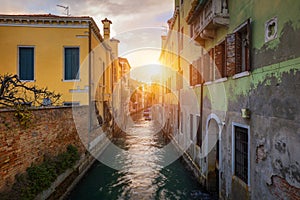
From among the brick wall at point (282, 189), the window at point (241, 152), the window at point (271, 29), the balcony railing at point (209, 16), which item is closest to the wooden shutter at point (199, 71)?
the balcony railing at point (209, 16)

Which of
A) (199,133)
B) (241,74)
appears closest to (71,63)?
(199,133)

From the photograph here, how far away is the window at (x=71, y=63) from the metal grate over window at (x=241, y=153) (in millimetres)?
8993

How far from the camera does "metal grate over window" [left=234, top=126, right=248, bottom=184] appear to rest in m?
4.91

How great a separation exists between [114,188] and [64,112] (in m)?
3.06

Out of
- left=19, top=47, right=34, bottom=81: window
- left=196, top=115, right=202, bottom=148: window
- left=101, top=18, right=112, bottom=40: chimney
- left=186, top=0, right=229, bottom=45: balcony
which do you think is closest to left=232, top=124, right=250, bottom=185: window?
left=186, top=0, right=229, bottom=45: balcony

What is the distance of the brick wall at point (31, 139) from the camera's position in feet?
15.1

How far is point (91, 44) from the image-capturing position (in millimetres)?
12438

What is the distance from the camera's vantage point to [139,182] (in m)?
8.84

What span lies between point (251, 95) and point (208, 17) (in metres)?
2.57

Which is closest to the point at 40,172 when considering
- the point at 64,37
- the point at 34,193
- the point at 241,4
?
the point at 34,193

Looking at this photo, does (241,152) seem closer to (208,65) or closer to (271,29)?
(271,29)

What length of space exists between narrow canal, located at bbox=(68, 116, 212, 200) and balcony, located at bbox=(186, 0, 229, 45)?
4778 mm

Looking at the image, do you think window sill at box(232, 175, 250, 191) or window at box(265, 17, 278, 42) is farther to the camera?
window sill at box(232, 175, 250, 191)

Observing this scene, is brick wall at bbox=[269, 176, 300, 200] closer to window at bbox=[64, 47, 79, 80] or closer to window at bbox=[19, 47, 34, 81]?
window at bbox=[64, 47, 79, 80]
